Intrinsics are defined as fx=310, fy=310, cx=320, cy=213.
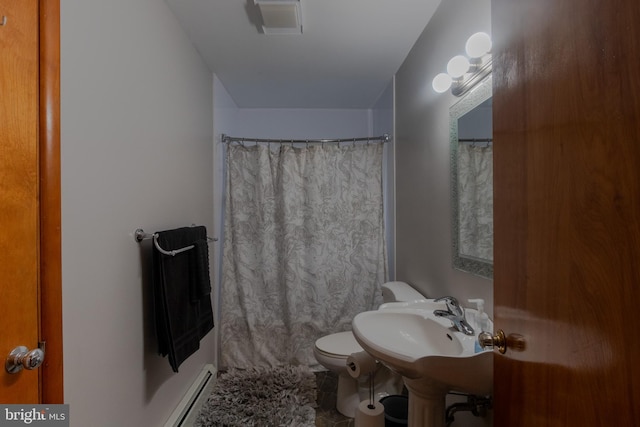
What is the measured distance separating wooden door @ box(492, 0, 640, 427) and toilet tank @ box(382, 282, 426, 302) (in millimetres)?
1006

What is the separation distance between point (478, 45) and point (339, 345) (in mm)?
1708

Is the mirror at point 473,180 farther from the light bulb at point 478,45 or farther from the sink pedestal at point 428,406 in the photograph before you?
the sink pedestal at point 428,406

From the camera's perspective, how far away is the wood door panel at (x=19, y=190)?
0.70 meters

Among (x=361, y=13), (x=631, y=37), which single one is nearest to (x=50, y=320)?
(x=631, y=37)

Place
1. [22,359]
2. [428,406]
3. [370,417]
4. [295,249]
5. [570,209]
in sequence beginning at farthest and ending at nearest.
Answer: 1. [295,249]
2. [370,417]
3. [428,406]
4. [22,359]
5. [570,209]

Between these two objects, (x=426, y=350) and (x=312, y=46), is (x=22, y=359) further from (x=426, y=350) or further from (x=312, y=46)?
(x=312, y=46)

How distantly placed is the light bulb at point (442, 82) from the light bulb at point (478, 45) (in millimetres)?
238

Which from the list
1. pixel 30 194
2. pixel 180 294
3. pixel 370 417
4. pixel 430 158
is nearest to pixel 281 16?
pixel 430 158

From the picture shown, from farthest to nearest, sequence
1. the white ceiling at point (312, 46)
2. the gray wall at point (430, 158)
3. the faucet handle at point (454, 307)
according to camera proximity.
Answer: the white ceiling at point (312, 46), the gray wall at point (430, 158), the faucet handle at point (454, 307)

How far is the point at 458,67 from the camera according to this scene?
4.27 ft

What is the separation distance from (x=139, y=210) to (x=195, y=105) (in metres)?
0.93

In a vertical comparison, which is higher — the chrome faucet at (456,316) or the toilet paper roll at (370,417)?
the chrome faucet at (456,316)

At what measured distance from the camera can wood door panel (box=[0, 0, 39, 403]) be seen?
700 mm

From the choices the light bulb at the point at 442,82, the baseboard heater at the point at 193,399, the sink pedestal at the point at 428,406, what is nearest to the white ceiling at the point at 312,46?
the light bulb at the point at 442,82
